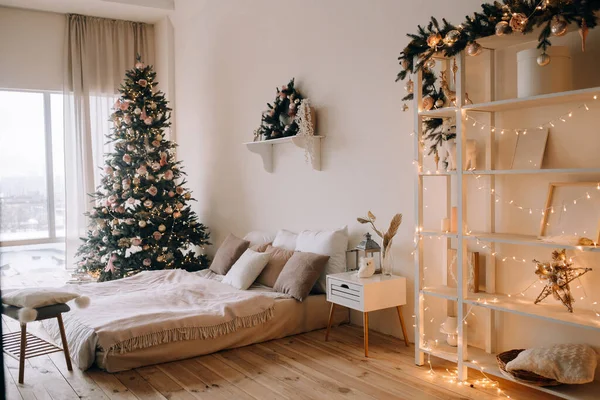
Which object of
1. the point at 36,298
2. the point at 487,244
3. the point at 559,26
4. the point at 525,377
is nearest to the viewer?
the point at 559,26

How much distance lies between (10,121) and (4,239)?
1.51 metres

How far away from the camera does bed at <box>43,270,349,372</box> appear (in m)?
3.51

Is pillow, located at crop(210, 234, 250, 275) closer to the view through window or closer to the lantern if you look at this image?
the lantern

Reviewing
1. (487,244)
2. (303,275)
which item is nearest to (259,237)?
(303,275)

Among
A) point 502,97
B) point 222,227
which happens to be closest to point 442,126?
point 502,97

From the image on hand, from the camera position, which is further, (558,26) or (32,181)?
(32,181)

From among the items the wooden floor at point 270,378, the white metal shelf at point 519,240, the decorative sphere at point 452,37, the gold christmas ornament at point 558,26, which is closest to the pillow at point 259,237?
the wooden floor at point 270,378

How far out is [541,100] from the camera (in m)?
2.83

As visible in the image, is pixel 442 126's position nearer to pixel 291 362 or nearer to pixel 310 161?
pixel 310 161

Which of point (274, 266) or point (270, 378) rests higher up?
point (274, 266)

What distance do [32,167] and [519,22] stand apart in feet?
20.8

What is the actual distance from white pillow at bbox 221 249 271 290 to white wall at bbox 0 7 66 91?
395cm

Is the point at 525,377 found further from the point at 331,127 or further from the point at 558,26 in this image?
the point at 331,127

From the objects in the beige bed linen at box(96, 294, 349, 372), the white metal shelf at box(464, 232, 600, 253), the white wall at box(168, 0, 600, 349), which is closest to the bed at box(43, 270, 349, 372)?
the beige bed linen at box(96, 294, 349, 372)
